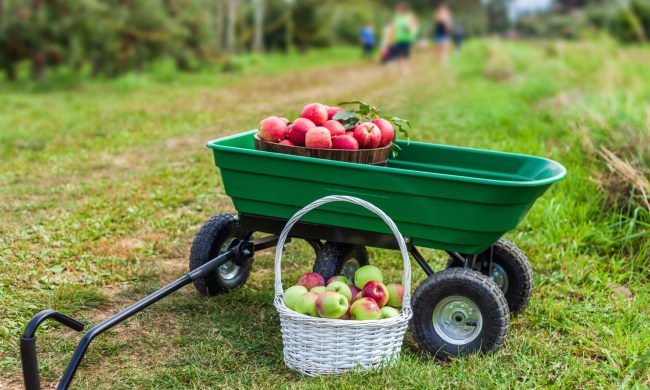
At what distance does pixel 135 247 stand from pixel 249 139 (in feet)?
4.14

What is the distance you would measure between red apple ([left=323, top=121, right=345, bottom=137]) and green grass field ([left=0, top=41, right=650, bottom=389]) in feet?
3.26

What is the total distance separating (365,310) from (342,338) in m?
0.16

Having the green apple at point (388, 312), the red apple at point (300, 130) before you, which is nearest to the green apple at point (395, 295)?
the green apple at point (388, 312)

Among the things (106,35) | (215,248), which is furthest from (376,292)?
(106,35)

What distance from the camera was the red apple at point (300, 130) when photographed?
3.62 metres

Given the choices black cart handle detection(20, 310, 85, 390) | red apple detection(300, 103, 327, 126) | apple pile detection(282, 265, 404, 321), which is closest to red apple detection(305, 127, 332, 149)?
red apple detection(300, 103, 327, 126)

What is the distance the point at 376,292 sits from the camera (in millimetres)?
3262

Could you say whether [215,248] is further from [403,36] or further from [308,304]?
[403,36]

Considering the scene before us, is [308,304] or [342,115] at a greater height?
[342,115]

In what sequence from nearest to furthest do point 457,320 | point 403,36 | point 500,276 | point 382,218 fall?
1. point 382,218
2. point 457,320
3. point 500,276
4. point 403,36

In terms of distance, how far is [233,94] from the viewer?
12227mm

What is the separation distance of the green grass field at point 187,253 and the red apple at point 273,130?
0.91 metres

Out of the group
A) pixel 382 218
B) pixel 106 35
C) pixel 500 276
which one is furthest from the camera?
pixel 106 35

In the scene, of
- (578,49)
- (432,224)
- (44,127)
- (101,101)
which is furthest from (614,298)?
(578,49)
